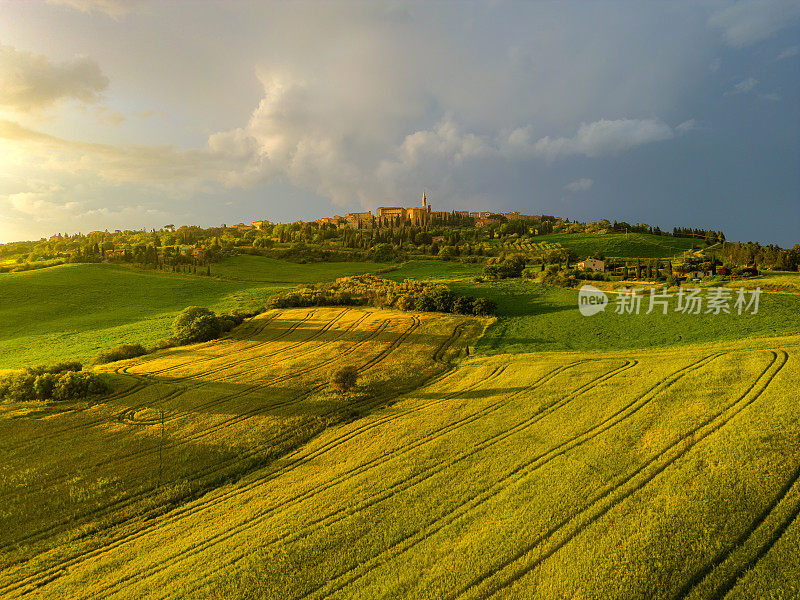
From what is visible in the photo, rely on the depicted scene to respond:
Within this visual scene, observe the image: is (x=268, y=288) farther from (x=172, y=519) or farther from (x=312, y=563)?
(x=312, y=563)

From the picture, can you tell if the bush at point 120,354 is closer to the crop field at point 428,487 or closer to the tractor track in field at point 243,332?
the tractor track in field at point 243,332

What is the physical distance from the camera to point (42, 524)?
579 inches

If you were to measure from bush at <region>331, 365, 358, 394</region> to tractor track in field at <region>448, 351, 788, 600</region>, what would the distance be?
16.7 metres

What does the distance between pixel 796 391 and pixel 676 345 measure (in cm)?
1533

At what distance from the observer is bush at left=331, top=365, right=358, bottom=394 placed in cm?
2641

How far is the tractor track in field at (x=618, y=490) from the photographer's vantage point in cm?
1042

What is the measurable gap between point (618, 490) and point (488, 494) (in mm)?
4170

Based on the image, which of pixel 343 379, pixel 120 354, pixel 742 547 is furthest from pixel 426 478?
pixel 120 354

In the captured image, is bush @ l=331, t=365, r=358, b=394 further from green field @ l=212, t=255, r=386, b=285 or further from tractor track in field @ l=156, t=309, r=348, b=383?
green field @ l=212, t=255, r=386, b=285

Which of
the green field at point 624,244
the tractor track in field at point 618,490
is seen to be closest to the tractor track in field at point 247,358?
the tractor track in field at point 618,490

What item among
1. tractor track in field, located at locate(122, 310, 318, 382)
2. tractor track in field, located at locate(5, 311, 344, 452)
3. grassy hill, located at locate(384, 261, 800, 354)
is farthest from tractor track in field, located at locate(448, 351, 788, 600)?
tractor track in field, located at locate(122, 310, 318, 382)

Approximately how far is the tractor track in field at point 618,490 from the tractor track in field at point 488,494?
2.31 meters

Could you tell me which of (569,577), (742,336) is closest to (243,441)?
(569,577)

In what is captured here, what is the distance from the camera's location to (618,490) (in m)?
13.2
